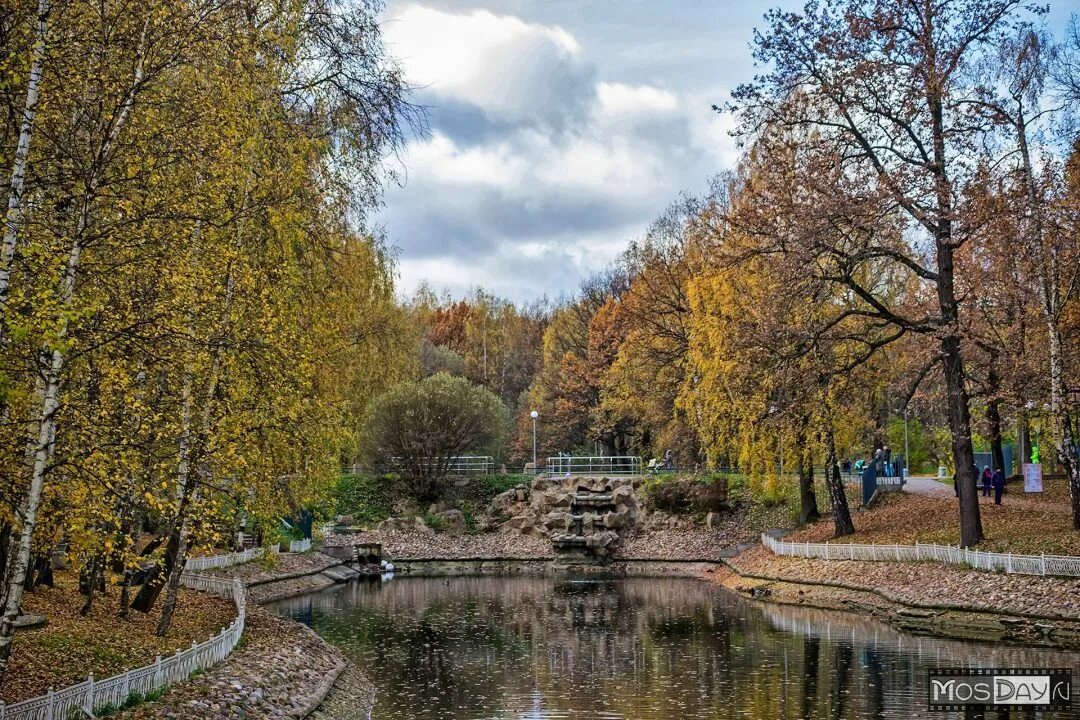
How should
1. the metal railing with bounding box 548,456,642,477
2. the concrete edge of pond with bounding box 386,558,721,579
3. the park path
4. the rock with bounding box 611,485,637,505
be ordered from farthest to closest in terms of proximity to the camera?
the metal railing with bounding box 548,456,642,477 → the rock with bounding box 611,485,637,505 → the concrete edge of pond with bounding box 386,558,721,579 → the park path

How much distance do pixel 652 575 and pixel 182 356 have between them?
111 ft

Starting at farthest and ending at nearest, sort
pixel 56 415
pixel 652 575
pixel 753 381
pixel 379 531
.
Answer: pixel 379 531, pixel 652 575, pixel 753 381, pixel 56 415

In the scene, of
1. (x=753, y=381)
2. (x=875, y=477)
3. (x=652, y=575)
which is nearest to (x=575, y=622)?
(x=753, y=381)

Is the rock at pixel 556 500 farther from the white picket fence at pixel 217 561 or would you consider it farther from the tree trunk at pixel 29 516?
the tree trunk at pixel 29 516

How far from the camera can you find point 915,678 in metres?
17.9

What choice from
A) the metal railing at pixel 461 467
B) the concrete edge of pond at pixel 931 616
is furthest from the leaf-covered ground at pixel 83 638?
the metal railing at pixel 461 467

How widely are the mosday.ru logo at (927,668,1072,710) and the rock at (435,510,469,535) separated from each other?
38.1 meters

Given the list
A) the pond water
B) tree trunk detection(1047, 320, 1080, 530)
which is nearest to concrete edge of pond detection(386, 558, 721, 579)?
the pond water

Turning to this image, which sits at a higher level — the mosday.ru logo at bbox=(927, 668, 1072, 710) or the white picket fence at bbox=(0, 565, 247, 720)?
the white picket fence at bbox=(0, 565, 247, 720)

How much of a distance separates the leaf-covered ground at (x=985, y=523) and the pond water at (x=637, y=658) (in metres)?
4.54

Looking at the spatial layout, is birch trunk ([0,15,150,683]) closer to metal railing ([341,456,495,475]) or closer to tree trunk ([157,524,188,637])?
tree trunk ([157,524,188,637])

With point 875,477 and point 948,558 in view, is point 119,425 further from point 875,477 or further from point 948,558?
point 875,477

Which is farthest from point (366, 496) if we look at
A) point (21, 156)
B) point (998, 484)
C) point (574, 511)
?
point (21, 156)

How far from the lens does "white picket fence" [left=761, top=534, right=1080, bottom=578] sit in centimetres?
2255
